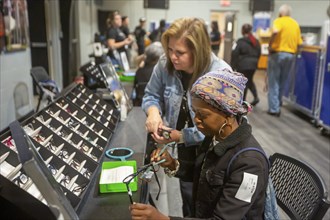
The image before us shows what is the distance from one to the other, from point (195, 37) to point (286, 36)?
14.5 ft

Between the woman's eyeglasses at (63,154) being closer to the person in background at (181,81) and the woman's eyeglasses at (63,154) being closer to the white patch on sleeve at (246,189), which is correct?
the person in background at (181,81)

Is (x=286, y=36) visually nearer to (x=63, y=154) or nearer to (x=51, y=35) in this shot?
(x=51, y=35)

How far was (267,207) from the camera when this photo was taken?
1167 millimetres

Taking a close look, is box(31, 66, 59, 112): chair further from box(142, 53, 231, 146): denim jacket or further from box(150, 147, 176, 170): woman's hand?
box(150, 147, 176, 170): woman's hand

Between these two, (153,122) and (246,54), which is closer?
(153,122)

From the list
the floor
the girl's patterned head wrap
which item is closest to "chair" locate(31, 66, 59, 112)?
the floor

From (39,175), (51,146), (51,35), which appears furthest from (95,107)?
(51,35)

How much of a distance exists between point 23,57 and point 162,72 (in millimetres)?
3351

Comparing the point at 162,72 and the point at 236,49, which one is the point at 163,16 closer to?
the point at 236,49

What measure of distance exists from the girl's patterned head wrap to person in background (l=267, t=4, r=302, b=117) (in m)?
4.81

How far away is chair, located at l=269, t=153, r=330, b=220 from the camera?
1.18m

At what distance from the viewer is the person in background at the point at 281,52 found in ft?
18.2

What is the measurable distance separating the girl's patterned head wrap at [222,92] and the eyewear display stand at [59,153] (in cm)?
51

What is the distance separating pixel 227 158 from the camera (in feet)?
3.68
